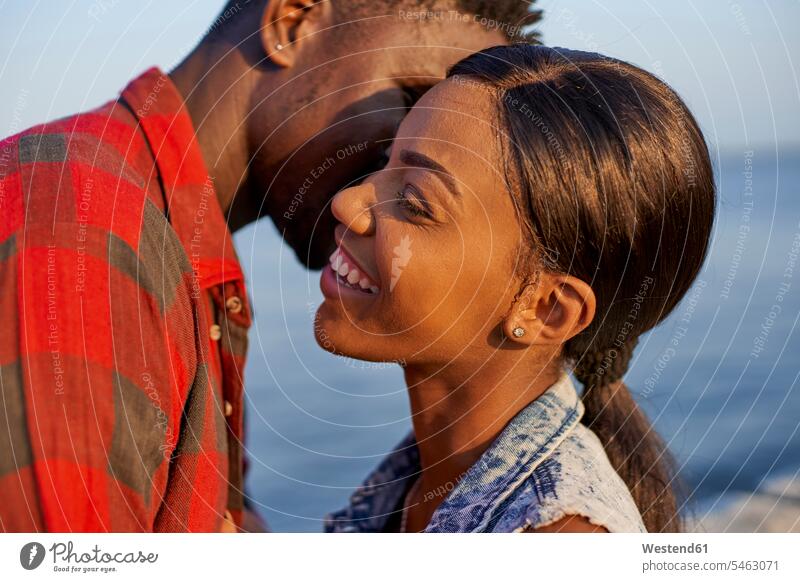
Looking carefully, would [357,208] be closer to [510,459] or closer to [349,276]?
[349,276]

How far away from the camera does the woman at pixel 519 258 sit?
1316mm

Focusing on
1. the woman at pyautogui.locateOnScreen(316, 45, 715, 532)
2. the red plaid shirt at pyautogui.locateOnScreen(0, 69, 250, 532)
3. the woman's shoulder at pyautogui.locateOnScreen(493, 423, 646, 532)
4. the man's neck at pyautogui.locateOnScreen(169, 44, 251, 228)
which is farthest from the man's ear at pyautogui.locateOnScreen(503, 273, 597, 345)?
the man's neck at pyautogui.locateOnScreen(169, 44, 251, 228)

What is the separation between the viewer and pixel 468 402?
1418 millimetres

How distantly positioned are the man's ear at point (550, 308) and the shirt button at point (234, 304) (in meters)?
0.47

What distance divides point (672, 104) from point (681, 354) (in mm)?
501

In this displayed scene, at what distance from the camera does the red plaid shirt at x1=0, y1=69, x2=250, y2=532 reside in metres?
1.27

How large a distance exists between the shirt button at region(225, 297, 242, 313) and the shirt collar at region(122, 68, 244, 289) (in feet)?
0.12

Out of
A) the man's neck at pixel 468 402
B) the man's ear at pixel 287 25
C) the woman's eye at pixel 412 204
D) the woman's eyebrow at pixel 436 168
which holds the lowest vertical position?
the man's neck at pixel 468 402

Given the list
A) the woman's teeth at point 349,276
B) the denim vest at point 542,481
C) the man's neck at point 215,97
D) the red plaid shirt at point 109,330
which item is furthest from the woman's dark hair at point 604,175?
the red plaid shirt at point 109,330

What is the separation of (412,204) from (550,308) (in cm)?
23

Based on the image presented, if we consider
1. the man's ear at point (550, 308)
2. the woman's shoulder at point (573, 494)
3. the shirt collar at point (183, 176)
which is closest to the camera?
the woman's shoulder at point (573, 494)

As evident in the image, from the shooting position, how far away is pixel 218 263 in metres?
1.59
